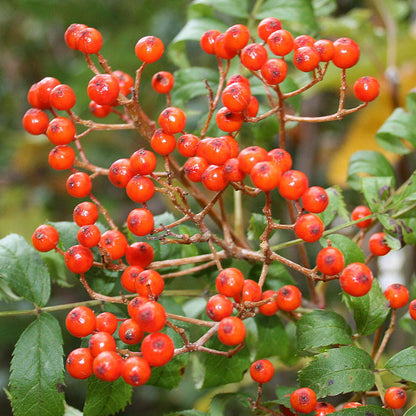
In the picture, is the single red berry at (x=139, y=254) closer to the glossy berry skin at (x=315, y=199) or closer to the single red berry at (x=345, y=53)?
the glossy berry skin at (x=315, y=199)

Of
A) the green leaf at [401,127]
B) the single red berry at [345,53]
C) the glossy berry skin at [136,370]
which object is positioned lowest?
the glossy berry skin at [136,370]

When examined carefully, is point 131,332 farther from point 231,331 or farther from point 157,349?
point 231,331

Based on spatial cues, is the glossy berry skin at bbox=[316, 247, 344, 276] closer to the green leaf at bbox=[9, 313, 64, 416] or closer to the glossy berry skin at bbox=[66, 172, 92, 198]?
the glossy berry skin at bbox=[66, 172, 92, 198]

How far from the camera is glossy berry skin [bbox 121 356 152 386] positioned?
3.45 feet

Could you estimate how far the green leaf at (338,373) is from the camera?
1267mm

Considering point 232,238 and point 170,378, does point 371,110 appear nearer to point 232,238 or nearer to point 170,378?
point 232,238

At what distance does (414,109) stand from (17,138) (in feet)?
11.2

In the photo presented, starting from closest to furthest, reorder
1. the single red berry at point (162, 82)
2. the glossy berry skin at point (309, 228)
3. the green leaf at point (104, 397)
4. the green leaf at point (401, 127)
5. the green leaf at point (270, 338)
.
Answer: the glossy berry skin at point (309, 228) → the green leaf at point (104, 397) → the single red berry at point (162, 82) → the green leaf at point (270, 338) → the green leaf at point (401, 127)

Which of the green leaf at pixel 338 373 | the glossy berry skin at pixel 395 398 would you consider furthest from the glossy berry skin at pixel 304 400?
the glossy berry skin at pixel 395 398

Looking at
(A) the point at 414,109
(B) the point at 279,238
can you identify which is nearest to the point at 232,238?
(A) the point at 414,109

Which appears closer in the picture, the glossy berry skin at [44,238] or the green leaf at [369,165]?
the glossy berry skin at [44,238]

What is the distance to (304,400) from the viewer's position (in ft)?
3.99

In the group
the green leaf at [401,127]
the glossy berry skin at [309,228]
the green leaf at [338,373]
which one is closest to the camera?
the glossy berry skin at [309,228]

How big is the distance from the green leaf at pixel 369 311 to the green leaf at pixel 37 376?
81cm
